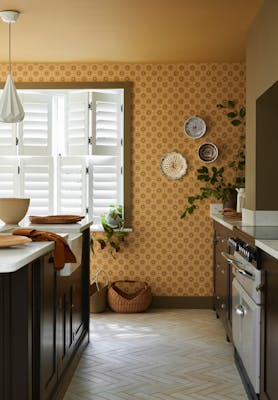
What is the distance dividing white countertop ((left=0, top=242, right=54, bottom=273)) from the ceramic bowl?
1.23m

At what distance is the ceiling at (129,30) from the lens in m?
4.60

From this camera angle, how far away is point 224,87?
22.0 ft

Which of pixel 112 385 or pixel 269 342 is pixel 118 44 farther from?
pixel 269 342

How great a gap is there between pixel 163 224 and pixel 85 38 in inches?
88.4

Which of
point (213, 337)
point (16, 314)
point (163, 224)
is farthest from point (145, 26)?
point (16, 314)

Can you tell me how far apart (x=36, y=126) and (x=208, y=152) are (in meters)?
1.97

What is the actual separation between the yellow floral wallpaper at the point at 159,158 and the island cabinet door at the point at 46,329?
10.8 feet

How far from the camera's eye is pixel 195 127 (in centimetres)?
669

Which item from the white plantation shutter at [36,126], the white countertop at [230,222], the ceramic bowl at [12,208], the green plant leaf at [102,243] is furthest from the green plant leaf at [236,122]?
the ceramic bowl at [12,208]

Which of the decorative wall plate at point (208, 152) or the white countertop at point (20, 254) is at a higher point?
the decorative wall plate at point (208, 152)

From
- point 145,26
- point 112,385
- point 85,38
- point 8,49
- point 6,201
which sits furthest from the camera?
point 8,49

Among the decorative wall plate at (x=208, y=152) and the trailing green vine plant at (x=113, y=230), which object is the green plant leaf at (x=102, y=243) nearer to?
the trailing green vine plant at (x=113, y=230)

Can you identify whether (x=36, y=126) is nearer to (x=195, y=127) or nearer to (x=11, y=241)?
(x=195, y=127)

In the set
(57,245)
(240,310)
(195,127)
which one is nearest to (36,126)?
(195,127)
